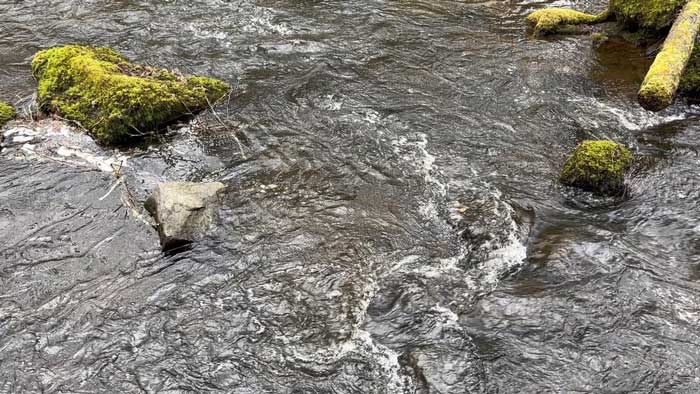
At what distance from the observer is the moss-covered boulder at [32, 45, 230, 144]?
26.5 feet

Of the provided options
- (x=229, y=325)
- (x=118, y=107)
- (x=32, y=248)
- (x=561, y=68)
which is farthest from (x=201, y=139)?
(x=561, y=68)

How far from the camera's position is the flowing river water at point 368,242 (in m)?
5.18

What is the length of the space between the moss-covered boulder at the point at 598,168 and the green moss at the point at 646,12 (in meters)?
4.64

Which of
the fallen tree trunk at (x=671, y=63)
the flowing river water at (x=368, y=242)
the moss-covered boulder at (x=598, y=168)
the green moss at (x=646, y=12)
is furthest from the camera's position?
the green moss at (x=646, y=12)

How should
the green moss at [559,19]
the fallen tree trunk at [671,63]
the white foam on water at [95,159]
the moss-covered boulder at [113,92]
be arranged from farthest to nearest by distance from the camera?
the green moss at [559,19]
the moss-covered boulder at [113,92]
the white foam on water at [95,159]
the fallen tree trunk at [671,63]

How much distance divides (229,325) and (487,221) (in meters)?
3.16

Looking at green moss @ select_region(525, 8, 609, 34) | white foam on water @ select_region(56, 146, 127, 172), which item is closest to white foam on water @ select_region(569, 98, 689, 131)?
green moss @ select_region(525, 8, 609, 34)

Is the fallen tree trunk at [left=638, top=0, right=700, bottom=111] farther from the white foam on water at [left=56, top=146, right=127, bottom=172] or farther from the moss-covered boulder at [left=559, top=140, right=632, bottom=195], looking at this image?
the white foam on water at [left=56, top=146, right=127, bottom=172]

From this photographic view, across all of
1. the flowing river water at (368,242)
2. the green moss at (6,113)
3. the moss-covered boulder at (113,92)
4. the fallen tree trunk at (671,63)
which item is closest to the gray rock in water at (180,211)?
the flowing river water at (368,242)

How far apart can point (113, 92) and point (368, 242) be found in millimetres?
4454

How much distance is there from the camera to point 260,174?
300 inches

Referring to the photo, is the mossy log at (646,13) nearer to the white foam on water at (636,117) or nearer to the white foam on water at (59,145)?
the white foam on water at (636,117)

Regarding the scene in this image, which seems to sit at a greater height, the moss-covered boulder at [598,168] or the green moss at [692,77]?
the green moss at [692,77]

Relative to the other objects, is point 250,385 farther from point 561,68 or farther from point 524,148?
point 561,68
